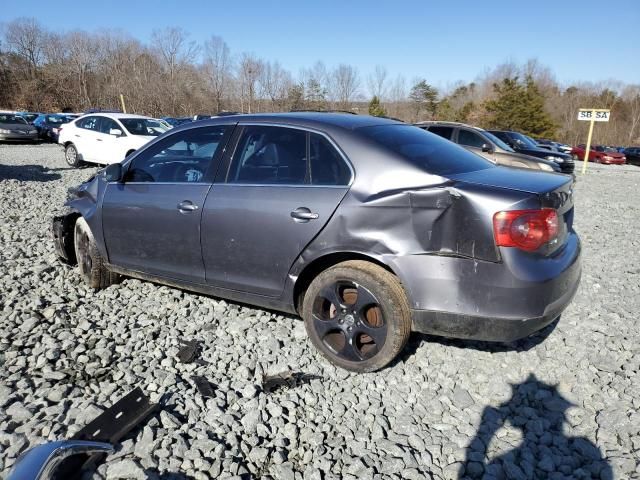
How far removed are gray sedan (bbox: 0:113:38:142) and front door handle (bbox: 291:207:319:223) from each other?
24.3 m

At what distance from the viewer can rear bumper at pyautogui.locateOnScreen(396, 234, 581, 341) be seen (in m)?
2.48

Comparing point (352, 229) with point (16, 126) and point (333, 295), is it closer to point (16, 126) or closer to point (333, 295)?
point (333, 295)

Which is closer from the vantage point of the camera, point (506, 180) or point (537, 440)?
point (537, 440)

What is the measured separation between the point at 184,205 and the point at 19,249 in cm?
330

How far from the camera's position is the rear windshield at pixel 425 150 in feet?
9.30

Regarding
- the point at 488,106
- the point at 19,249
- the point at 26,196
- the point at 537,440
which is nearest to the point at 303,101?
the point at 488,106

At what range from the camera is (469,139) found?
464 inches

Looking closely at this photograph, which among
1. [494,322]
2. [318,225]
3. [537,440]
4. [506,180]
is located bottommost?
[537,440]

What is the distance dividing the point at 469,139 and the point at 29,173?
1193cm

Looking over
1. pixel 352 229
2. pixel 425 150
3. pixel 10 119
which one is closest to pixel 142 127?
pixel 425 150

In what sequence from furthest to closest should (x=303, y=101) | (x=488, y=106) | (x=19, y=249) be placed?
(x=303, y=101), (x=488, y=106), (x=19, y=249)

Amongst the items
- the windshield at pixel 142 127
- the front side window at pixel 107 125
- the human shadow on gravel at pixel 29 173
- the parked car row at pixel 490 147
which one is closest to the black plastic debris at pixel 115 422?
the parked car row at pixel 490 147

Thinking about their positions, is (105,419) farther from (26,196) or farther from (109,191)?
(26,196)

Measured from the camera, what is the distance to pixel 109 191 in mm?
3977
